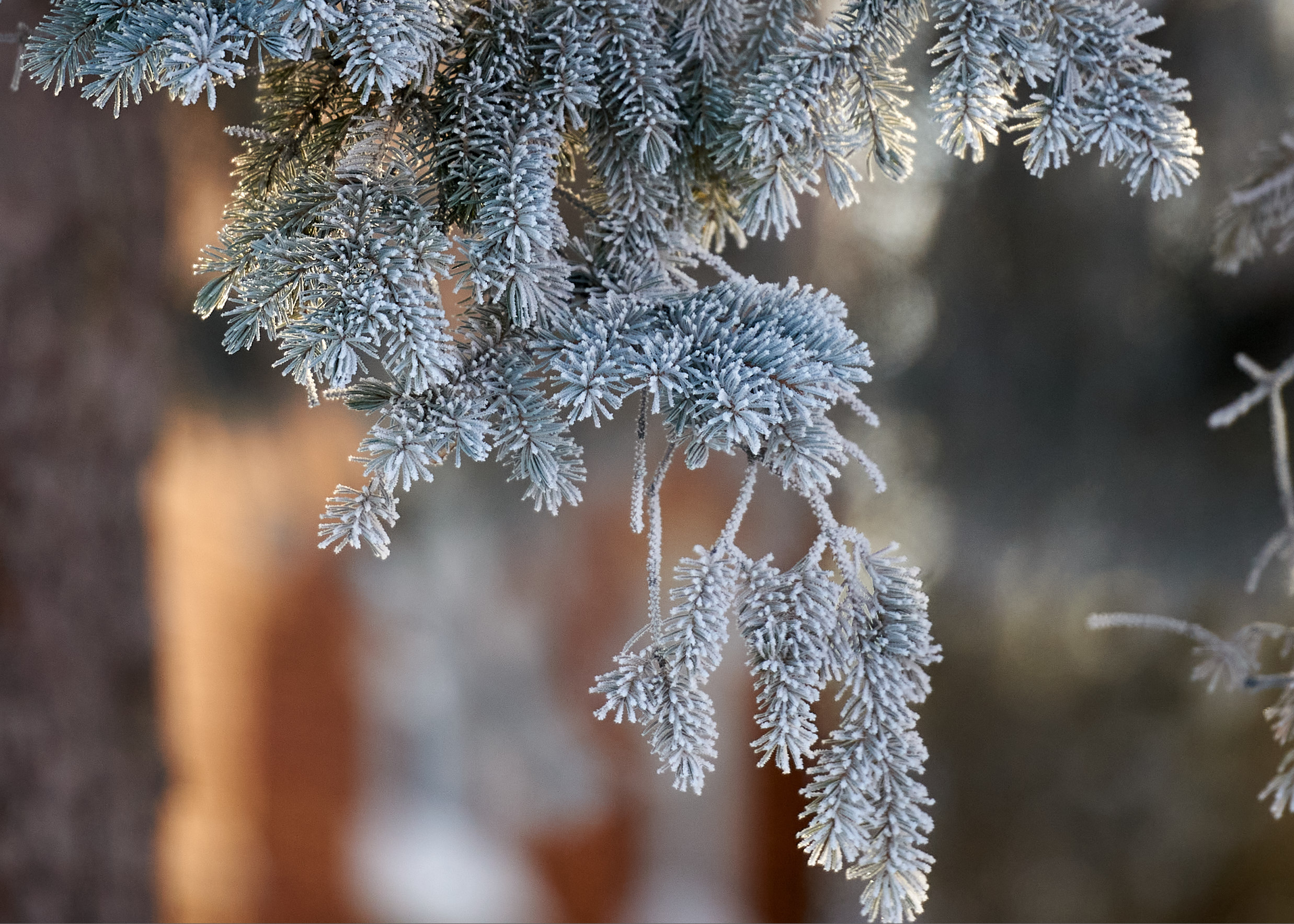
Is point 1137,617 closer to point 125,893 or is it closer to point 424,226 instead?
point 424,226

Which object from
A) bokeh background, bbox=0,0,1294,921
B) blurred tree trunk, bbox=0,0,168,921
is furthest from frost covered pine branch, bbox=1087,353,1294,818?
blurred tree trunk, bbox=0,0,168,921

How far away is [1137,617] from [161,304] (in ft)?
4.45

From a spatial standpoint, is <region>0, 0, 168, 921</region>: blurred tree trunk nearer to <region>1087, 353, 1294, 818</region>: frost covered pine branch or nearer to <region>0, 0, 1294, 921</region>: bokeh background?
<region>0, 0, 1294, 921</region>: bokeh background

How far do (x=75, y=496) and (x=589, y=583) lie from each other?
77cm

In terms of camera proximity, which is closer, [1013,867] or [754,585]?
[754,585]

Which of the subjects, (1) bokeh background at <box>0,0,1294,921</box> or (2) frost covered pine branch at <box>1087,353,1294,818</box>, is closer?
(2) frost covered pine branch at <box>1087,353,1294,818</box>

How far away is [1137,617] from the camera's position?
1.77 ft

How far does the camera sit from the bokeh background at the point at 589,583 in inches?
42.4

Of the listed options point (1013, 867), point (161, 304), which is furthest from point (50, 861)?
point (1013, 867)

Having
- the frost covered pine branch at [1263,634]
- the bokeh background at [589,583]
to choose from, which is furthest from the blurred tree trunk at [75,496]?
the frost covered pine branch at [1263,634]

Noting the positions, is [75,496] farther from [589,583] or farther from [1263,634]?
[1263,634]

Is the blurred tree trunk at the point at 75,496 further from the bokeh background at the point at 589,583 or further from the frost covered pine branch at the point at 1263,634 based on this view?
the frost covered pine branch at the point at 1263,634

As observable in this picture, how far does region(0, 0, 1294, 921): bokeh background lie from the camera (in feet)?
Result: 3.54

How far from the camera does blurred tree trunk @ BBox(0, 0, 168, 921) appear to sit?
1101 millimetres
